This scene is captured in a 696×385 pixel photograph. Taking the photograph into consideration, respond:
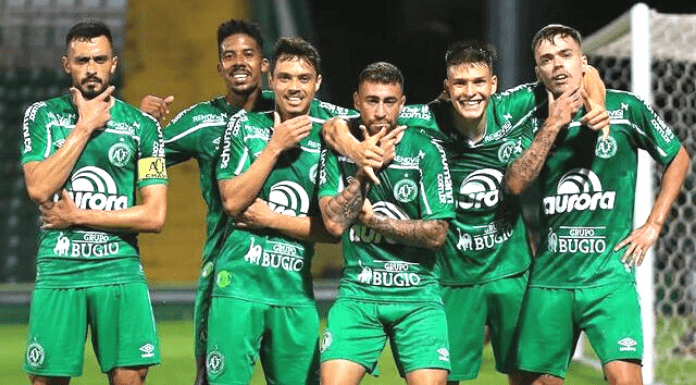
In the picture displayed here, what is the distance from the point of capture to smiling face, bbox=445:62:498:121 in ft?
15.1

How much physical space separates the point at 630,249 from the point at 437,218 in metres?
0.82

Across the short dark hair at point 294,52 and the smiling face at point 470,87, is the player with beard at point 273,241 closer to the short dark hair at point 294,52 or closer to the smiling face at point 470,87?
the short dark hair at point 294,52

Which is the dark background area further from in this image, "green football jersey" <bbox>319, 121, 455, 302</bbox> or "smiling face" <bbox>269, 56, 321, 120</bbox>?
"green football jersey" <bbox>319, 121, 455, 302</bbox>

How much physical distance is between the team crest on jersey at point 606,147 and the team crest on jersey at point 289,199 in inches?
46.1

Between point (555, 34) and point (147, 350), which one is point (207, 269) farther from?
point (555, 34)

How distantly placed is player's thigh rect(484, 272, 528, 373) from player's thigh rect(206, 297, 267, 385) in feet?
3.30

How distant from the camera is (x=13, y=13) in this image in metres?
14.5

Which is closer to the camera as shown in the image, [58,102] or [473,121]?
[58,102]

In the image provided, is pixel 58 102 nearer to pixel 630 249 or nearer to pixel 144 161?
pixel 144 161

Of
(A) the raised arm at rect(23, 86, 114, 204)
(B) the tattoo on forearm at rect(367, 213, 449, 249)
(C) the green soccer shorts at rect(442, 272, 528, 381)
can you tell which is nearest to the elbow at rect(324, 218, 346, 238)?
(B) the tattoo on forearm at rect(367, 213, 449, 249)

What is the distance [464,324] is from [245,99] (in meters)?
1.32

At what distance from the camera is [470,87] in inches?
182

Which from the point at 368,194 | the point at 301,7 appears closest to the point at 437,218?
the point at 368,194

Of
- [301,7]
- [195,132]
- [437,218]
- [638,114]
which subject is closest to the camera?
[437,218]
